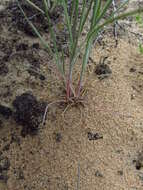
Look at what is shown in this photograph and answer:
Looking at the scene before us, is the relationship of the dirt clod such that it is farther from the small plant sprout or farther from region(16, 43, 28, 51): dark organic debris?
region(16, 43, 28, 51): dark organic debris

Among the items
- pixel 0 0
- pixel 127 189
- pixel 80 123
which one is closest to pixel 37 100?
pixel 80 123

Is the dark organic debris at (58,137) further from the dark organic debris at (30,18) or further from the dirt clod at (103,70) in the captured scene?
the dark organic debris at (30,18)

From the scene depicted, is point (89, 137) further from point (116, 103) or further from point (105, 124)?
point (116, 103)

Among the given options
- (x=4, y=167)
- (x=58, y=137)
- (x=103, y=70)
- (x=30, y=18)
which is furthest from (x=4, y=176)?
(x=30, y=18)

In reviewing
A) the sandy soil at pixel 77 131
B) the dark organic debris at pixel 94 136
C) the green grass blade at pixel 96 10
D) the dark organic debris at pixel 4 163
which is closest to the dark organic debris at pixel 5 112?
the sandy soil at pixel 77 131

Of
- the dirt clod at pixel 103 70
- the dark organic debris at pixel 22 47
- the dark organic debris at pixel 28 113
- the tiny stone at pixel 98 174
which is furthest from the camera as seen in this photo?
the dark organic debris at pixel 22 47

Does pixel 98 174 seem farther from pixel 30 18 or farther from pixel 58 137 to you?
pixel 30 18
